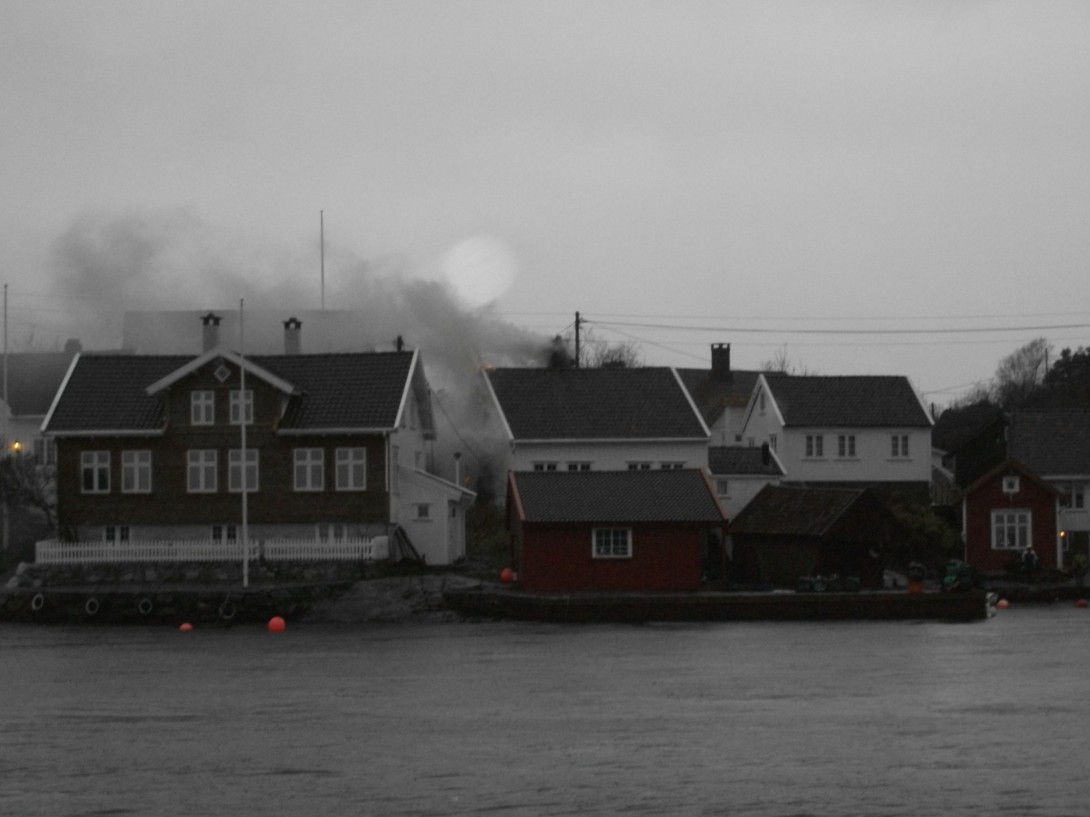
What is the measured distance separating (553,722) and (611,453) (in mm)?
36739

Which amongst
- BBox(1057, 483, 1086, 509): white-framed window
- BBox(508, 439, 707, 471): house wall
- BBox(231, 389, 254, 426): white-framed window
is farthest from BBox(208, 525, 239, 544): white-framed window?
BBox(1057, 483, 1086, 509): white-framed window

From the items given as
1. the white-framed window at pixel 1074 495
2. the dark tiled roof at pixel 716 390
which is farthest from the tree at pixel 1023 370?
the white-framed window at pixel 1074 495

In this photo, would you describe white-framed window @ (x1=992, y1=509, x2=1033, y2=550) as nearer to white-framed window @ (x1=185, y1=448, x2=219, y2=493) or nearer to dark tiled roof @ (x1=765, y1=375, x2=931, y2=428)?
dark tiled roof @ (x1=765, y1=375, x2=931, y2=428)

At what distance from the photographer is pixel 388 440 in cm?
6375

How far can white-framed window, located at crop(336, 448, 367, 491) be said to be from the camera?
210 feet

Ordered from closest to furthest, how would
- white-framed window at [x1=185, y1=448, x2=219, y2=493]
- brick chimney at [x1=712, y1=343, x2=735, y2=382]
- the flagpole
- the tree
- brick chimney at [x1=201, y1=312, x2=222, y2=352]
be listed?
the flagpole → white-framed window at [x1=185, y1=448, x2=219, y2=493] → brick chimney at [x1=201, y1=312, x2=222, y2=352] → brick chimney at [x1=712, y1=343, x2=735, y2=382] → the tree

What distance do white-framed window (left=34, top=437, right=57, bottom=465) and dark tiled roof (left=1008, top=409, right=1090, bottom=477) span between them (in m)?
39.8

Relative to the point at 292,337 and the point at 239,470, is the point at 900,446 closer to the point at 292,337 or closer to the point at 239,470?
the point at 292,337

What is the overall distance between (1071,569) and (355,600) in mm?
28414

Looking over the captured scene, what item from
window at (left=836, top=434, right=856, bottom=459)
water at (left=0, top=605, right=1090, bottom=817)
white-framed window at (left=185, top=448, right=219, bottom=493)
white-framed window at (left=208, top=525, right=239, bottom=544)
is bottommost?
water at (left=0, top=605, right=1090, bottom=817)

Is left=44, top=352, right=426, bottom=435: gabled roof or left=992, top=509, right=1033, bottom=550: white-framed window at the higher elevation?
left=44, top=352, right=426, bottom=435: gabled roof

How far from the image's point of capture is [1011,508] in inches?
2827

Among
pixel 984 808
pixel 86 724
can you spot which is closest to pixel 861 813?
pixel 984 808

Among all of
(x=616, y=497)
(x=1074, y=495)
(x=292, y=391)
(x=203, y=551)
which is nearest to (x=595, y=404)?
(x=616, y=497)
